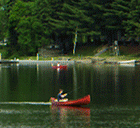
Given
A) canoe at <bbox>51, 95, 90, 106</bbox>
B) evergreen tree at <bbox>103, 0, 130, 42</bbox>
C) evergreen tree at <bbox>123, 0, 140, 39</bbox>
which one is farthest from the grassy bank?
canoe at <bbox>51, 95, 90, 106</bbox>

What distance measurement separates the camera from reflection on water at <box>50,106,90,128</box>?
3038cm

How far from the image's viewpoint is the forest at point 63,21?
9281cm

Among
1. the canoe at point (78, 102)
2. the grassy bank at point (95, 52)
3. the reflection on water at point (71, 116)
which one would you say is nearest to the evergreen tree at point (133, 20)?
the grassy bank at point (95, 52)

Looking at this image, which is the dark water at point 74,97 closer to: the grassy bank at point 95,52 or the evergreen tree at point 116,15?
the grassy bank at point 95,52

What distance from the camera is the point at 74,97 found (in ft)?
142

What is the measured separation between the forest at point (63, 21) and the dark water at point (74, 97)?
33092 millimetres

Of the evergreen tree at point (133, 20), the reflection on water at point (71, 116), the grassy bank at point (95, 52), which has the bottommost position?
the reflection on water at point (71, 116)

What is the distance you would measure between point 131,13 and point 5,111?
60.4 m

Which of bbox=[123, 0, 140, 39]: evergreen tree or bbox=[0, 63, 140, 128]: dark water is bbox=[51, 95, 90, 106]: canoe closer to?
bbox=[0, 63, 140, 128]: dark water

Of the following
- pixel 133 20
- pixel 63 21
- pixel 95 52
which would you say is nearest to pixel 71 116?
pixel 133 20

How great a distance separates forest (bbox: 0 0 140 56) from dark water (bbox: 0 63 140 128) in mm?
33092

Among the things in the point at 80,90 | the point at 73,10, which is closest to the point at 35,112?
the point at 80,90

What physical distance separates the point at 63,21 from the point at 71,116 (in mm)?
69845

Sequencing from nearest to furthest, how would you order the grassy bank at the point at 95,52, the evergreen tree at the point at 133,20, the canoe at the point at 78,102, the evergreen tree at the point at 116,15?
1. the canoe at the point at 78,102
2. the evergreen tree at the point at 133,20
3. the evergreen tree at the point at 116,15
4. the grassy bank at the point at 95,52
